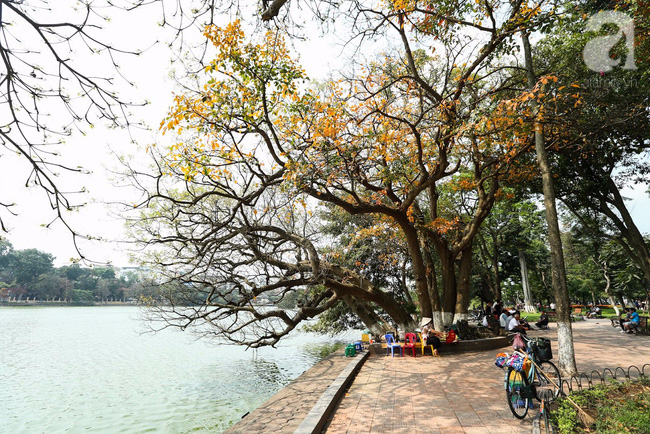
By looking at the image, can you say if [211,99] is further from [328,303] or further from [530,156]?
[530,156]

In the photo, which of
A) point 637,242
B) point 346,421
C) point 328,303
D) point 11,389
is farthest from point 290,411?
point 637,242

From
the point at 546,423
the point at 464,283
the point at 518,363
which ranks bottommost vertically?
the point at 546,423

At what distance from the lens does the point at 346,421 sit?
554cm

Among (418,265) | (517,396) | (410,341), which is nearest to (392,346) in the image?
(410,341)

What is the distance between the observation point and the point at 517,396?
525 cm

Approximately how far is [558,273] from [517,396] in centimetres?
316

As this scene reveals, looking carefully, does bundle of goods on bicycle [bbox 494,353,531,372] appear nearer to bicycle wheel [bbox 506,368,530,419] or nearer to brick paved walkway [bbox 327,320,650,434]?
bicycle wheel [bbox 506,368,530,419]

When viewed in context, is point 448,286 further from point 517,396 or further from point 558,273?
point 517,396

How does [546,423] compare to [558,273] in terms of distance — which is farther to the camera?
[558,273]

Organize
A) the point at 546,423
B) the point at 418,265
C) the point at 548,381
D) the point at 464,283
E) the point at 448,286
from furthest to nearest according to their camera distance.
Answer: the point at 464,283
the point at 448,286
the point at 418,265
the point at 548,381
the point at 546,423

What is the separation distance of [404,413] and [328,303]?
26.5 ft

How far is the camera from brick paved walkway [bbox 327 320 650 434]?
17.0 feet

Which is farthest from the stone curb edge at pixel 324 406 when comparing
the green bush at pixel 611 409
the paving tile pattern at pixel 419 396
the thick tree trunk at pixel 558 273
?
the thick tree trunk at pixel 558 273

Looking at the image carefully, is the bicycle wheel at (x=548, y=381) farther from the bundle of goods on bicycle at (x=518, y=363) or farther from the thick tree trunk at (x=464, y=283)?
the thick tree trunk at (x=464, y=283)
